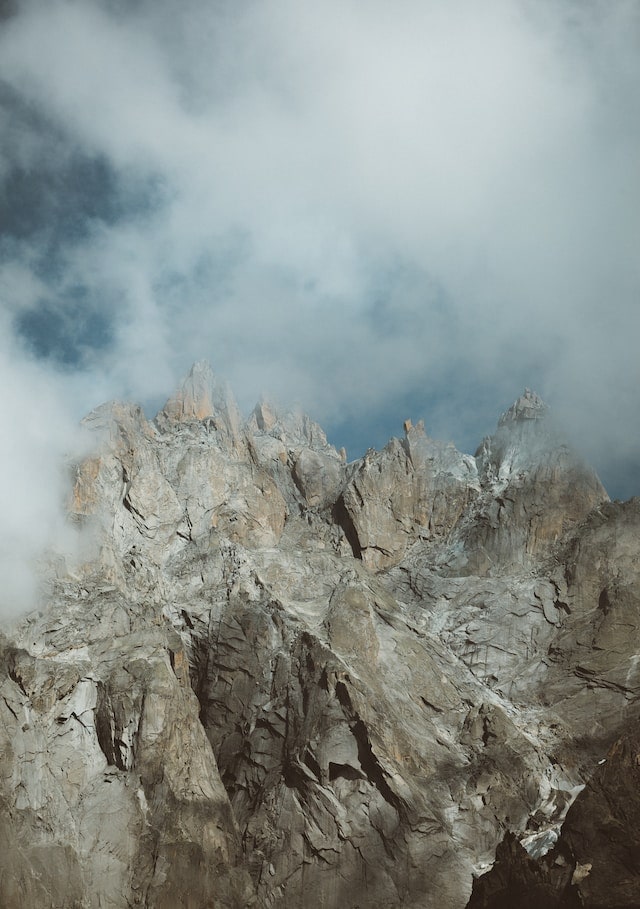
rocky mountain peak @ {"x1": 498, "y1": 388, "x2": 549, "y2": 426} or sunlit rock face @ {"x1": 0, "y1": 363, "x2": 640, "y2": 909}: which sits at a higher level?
rocky mountain peak @ {"x1": 498, "y1": 388, "x2": 549, "y2": 426}

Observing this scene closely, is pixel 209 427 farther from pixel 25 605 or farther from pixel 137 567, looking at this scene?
pixel 25 605

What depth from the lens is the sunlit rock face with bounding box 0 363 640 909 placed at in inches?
1841

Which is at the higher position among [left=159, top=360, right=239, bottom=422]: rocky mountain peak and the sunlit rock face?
[left=159, top=360, right=239, bottom=422]: rocky mountain peak

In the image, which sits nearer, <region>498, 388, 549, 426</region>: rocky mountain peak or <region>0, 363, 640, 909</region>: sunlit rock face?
<region>0, 363, 640, 909</region>: sunlit rock face

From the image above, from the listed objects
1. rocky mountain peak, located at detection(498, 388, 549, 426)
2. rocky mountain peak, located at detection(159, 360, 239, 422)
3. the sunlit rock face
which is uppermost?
rocky mountain peak, located at detection(159, 360, 239, 422)

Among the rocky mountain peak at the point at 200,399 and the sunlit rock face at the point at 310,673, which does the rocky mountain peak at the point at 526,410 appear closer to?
the sunlit rock face at the point at 310,673

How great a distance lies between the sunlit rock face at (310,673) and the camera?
46.8 m

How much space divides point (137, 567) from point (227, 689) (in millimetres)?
11871

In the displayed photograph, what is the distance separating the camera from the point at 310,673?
55.7m

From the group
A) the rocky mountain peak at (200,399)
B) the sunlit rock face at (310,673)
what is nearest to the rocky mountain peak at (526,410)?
the sunlit rock face at (310,673)

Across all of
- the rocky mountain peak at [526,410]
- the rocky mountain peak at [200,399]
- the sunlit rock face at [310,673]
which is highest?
the rocky mountain peak at [200,399]

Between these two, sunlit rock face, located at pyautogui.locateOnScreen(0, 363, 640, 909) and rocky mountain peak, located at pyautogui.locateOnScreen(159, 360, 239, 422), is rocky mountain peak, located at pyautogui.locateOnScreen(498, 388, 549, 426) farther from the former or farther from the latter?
rocky mountain peak, located at pyautogui.locateOnScreen(159, 360, 239, 422)

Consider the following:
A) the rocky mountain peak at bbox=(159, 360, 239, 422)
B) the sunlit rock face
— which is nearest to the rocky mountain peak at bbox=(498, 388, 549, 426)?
the sunlit rock face

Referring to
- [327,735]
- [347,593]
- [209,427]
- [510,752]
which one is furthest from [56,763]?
[209,427]
